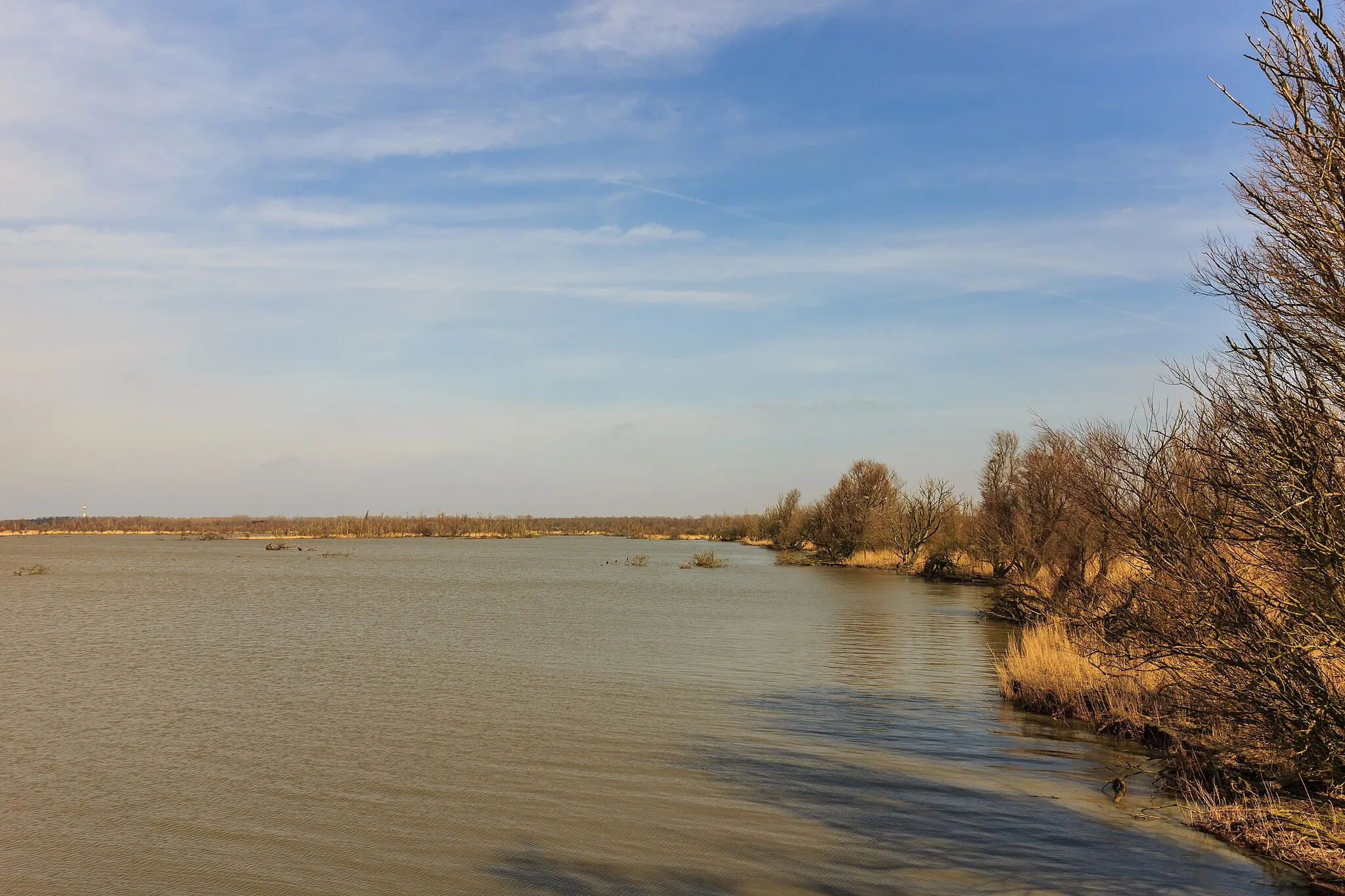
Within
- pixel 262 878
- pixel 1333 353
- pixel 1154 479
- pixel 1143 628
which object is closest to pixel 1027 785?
pixel 1143 628

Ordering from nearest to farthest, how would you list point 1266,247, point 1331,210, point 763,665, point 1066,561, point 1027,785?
point 1331,210, point 1266,247, point 1027,785, point 763,665, point 1066,561

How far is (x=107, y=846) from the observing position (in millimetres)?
7492

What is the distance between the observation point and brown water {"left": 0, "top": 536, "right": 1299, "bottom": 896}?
22.8ft

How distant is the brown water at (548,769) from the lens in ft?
22.8

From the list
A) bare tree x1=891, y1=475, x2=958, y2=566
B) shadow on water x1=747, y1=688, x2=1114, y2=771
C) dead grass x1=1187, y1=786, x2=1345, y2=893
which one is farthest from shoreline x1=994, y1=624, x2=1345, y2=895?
bare tree x1=891, y1=475, x2=958, y2=566

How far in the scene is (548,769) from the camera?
9.87 meters

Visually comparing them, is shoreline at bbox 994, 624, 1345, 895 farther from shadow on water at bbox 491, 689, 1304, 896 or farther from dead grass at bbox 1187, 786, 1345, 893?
shadow on water at bbox 491, 689, 1304, 896

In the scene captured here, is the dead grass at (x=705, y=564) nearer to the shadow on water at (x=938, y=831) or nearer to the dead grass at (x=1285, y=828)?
the shadow on water at (x=938, y=831)

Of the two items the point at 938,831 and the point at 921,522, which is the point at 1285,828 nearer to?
the point at 938,831

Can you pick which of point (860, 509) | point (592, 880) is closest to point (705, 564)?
point (860, 509)

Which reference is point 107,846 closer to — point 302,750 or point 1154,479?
point 302,750

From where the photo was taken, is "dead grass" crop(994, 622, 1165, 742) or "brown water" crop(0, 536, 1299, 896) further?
"dead grass" crop(994, 622, 1165, 742)

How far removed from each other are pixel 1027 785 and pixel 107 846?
27.4 ft

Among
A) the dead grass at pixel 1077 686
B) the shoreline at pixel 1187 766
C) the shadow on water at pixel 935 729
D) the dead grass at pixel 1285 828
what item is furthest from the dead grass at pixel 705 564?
the dead grass at pixel 1285 828
